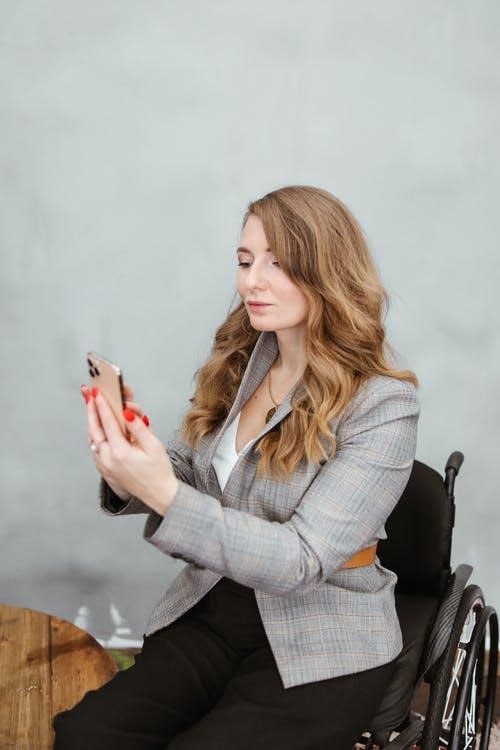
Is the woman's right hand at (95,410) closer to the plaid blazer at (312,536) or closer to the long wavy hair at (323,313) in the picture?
the plaid blazer at (312,536)

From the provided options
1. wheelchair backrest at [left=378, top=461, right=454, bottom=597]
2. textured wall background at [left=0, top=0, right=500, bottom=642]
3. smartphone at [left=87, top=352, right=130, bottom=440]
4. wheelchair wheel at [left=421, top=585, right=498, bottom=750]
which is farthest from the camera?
textured wall background at [left=0, top=0, right=500, bottom=642]

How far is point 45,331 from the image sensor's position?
2.85m

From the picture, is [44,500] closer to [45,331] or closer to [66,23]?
[45,331]

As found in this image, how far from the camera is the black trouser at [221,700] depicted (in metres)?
1.60

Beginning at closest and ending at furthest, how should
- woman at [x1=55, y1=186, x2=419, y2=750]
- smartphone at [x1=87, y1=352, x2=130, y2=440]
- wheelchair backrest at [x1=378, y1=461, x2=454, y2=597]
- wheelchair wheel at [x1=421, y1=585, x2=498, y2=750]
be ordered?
smartphone at [x1=87, y1=352, x2=130, y2=440] → woman at [x1=55, y1=186, x2=419, y2=750] → wheelchair wheel at [x1=421, y1=585, x2=498, y2=750] → wheelchair backrest at [x1=378, y1=461, x2=454, y2=597]

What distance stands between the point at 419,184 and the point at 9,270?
46.3 inches

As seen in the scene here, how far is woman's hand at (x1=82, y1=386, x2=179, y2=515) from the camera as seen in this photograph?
58.2 inches

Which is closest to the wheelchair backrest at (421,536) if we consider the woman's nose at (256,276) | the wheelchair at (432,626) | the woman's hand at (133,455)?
the wheelchair at (432,626)

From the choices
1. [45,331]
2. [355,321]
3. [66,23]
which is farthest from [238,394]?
[66,23]

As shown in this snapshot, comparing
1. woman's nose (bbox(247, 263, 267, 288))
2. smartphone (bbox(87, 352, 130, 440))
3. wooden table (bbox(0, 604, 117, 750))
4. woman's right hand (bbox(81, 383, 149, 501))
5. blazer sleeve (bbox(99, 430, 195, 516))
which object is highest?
woman's nose (bbox(247, 263, 267, 288))

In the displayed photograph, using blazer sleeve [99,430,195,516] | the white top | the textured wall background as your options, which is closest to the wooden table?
blazer sleeve [99,430,195,516]

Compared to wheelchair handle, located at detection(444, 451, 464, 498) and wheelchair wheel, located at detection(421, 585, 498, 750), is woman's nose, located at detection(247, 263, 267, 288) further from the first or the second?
wheelchair wheel, located at detection(421, 585, 498, 750)

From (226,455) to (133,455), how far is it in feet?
1.39

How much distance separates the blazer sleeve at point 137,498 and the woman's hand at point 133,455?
282 mm
